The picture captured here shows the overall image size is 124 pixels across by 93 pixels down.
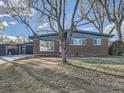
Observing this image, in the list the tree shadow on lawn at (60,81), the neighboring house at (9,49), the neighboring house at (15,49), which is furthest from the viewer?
the neighboring house at (9,49)

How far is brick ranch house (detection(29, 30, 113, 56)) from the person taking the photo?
159 ft

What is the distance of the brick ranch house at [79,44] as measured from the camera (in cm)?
4838

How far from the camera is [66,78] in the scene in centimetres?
1798

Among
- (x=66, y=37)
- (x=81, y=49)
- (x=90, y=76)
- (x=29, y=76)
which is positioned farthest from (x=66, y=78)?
(x=81, y=49)

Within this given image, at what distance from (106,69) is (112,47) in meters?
29.7

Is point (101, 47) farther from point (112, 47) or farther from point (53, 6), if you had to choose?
point (53, 6)

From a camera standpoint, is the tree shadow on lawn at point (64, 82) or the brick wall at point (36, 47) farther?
the brick wall at point (36, 47)

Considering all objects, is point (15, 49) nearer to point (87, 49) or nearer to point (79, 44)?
point (79, 44)

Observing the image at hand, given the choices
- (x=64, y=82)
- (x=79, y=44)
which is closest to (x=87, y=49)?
(x=79, y=44)

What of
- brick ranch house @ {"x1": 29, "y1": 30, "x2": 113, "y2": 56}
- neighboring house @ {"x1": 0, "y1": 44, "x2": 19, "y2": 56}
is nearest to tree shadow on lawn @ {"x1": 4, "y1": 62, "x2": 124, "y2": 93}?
brick ranch house @ {"x1": 29, "y1": 30, "x2": 113, "y2": 56}

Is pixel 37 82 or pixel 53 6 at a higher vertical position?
pixel 53 6

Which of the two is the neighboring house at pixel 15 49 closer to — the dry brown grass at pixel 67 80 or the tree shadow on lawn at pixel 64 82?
the dry brown grass at pixel 67 80

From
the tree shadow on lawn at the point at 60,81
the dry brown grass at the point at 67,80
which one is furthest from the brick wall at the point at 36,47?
the tree shadow on lawn at the point at 60,81

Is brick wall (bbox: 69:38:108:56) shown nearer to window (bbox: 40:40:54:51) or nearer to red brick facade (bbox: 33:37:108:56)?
red brick facade (bbox: 33:37:108:56)
